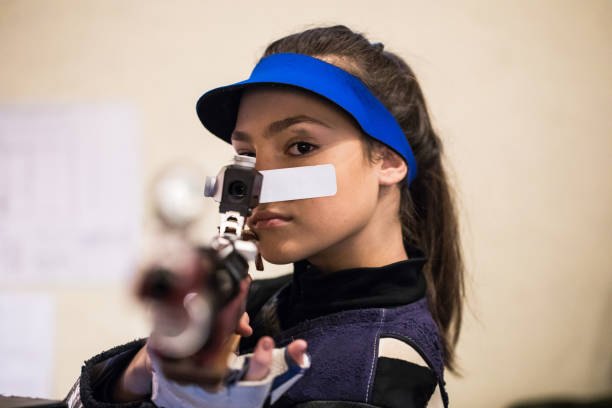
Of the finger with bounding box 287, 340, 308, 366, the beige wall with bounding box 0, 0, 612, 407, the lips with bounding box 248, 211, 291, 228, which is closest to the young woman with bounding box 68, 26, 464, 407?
the lips with bounding box 248, 211, 291, 228

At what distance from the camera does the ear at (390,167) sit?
61cm

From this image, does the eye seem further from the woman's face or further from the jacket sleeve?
the jacket sleeve

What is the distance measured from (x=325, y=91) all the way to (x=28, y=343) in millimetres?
1203

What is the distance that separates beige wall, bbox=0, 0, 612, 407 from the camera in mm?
1115

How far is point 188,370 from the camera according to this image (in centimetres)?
28

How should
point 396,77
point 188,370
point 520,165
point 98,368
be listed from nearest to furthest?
point 188,370, point 98,368, point 396,77, point 520,165

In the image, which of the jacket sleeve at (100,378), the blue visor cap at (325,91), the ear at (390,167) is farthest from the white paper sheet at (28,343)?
the ear at (390,167)

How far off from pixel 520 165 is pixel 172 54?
96 cm

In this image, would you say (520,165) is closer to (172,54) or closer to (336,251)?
(336,251)

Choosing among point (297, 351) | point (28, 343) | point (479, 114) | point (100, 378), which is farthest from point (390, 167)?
point (28, 343)

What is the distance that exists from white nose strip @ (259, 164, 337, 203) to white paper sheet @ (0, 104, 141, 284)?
810 mm

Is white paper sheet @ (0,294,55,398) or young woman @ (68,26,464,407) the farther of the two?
white paper sheet @ (0,294,55,398)

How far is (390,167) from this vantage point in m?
0.62

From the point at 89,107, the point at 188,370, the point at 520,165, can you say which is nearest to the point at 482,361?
the point at 520,165
